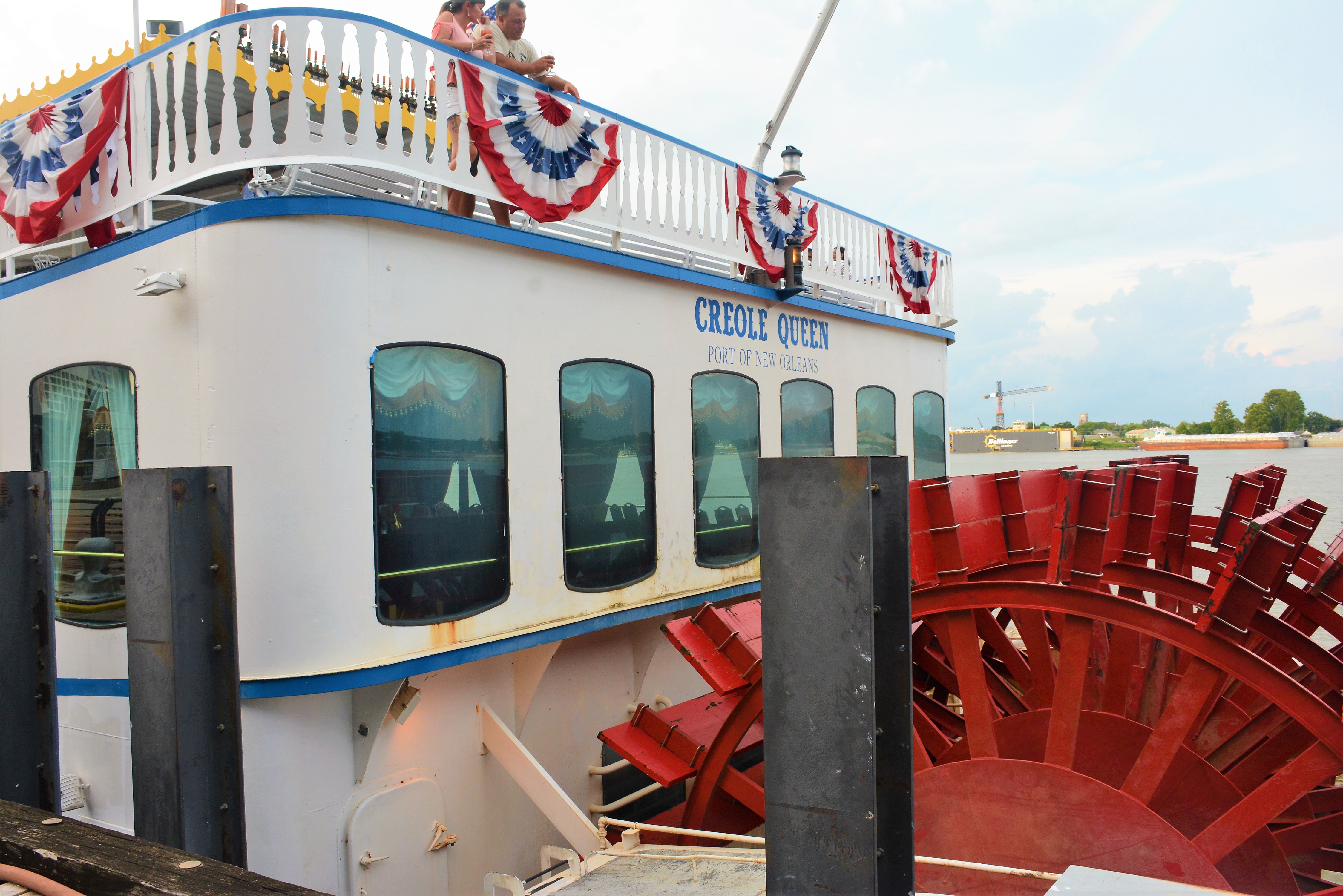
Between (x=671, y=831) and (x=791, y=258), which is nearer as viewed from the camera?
(x=671, y=831)

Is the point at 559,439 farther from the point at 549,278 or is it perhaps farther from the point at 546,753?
the point at 546,753

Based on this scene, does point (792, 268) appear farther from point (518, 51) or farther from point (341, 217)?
point (341, 217)

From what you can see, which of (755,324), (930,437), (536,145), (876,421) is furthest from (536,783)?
(930,437)

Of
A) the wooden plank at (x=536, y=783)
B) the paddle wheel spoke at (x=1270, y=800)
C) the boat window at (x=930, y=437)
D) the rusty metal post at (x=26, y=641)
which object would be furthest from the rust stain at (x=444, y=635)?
the boat window at (x=930, y=437)

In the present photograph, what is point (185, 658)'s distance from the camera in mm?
3373

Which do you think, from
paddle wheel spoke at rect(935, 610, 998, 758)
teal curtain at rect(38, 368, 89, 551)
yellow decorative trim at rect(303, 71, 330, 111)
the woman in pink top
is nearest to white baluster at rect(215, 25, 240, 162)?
yellow decorative trim at rect(303, 71, 330, 111)

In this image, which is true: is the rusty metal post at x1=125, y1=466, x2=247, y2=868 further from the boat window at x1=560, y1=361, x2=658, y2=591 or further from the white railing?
the boat window at x1=560, y1=361, x2=658, y2=591

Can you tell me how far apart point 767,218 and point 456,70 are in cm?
277

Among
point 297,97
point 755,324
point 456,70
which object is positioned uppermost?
point 456,70

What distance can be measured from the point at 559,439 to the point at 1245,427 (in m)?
90.4

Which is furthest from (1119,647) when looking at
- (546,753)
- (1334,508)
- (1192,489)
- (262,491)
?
(1334,508)

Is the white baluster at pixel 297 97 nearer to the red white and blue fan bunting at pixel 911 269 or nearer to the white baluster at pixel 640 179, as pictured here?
the white baluster at pixel 640 179

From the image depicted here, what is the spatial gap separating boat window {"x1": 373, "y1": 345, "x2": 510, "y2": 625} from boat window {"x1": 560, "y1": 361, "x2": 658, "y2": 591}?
50 centimetres

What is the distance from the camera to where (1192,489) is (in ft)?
23.1
